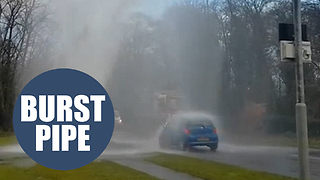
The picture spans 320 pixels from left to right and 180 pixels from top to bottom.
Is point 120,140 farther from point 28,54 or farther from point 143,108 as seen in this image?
point 28,54

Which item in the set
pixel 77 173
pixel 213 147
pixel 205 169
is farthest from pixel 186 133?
pixel 77 173

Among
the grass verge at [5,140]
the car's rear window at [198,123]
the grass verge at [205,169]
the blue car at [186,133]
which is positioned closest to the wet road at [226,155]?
the grass verge at [5,140]

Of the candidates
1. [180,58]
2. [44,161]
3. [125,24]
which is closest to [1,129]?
[125,24]

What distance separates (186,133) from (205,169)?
4.22m

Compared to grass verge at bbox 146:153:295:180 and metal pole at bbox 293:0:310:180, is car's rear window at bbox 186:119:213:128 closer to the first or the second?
grass verge at bbox 146:153:295:180

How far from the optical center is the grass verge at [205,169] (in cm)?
958

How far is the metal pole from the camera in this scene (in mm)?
7801

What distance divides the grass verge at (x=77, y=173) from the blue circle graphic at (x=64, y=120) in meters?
1.65

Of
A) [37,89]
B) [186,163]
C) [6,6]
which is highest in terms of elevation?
[6,6]

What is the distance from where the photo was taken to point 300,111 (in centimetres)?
798

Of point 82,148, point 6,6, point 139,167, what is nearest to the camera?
point 82,148

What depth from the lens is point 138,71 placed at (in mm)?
14461

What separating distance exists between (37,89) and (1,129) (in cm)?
793

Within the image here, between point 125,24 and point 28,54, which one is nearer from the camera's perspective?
point 125,24
